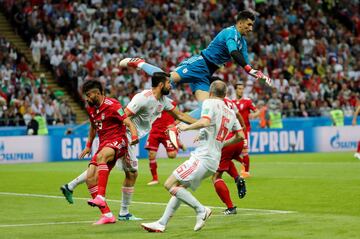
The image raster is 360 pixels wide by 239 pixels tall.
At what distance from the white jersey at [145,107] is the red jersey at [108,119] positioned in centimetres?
87

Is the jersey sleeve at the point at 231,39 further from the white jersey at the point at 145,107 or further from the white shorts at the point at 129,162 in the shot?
the white shorts at the point at 129,162

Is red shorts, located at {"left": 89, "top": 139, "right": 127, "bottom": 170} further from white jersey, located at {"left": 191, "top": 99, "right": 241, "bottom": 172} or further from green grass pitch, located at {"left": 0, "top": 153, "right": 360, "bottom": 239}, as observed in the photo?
white jersey, located at {"left": 191, "top": 99, "right": 241, "bottom": 172}

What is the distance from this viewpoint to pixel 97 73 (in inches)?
1495

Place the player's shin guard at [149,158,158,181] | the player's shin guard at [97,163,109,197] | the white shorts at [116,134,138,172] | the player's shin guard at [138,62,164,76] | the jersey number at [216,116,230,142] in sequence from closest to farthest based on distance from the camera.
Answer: the jersey number at [216,116,230,142], the player's shin guard at [97,163,109,197], the white shorts at [116,134,138,172], the player's shin guard at [138,62,164,76], the player's shin guard at [149,158,158,181]

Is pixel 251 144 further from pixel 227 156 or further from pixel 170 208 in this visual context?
pixel 170 208

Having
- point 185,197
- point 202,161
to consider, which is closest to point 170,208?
point 185,197

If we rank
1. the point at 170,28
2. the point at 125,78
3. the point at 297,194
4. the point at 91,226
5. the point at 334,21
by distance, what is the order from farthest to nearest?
the point at 334,21
the point at 170,28
the point at 125,78
the point at 297,194
the point at 91,226

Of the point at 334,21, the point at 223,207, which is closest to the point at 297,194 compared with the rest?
the point at 223,207

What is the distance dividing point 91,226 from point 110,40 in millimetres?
26709

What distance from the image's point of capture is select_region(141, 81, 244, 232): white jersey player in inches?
492

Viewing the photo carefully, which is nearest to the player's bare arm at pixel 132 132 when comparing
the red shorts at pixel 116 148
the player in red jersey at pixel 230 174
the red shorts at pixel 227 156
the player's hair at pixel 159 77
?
the red shorts at pixel 116 148

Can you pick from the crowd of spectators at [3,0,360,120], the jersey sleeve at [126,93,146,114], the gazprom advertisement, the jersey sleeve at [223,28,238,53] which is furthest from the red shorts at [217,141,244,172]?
the crowd of spectators at [3,0,360,120]

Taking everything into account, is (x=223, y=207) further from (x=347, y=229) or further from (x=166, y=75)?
(x=347, y=229)

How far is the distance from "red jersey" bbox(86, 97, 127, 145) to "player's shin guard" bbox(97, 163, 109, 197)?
0.43 metres
